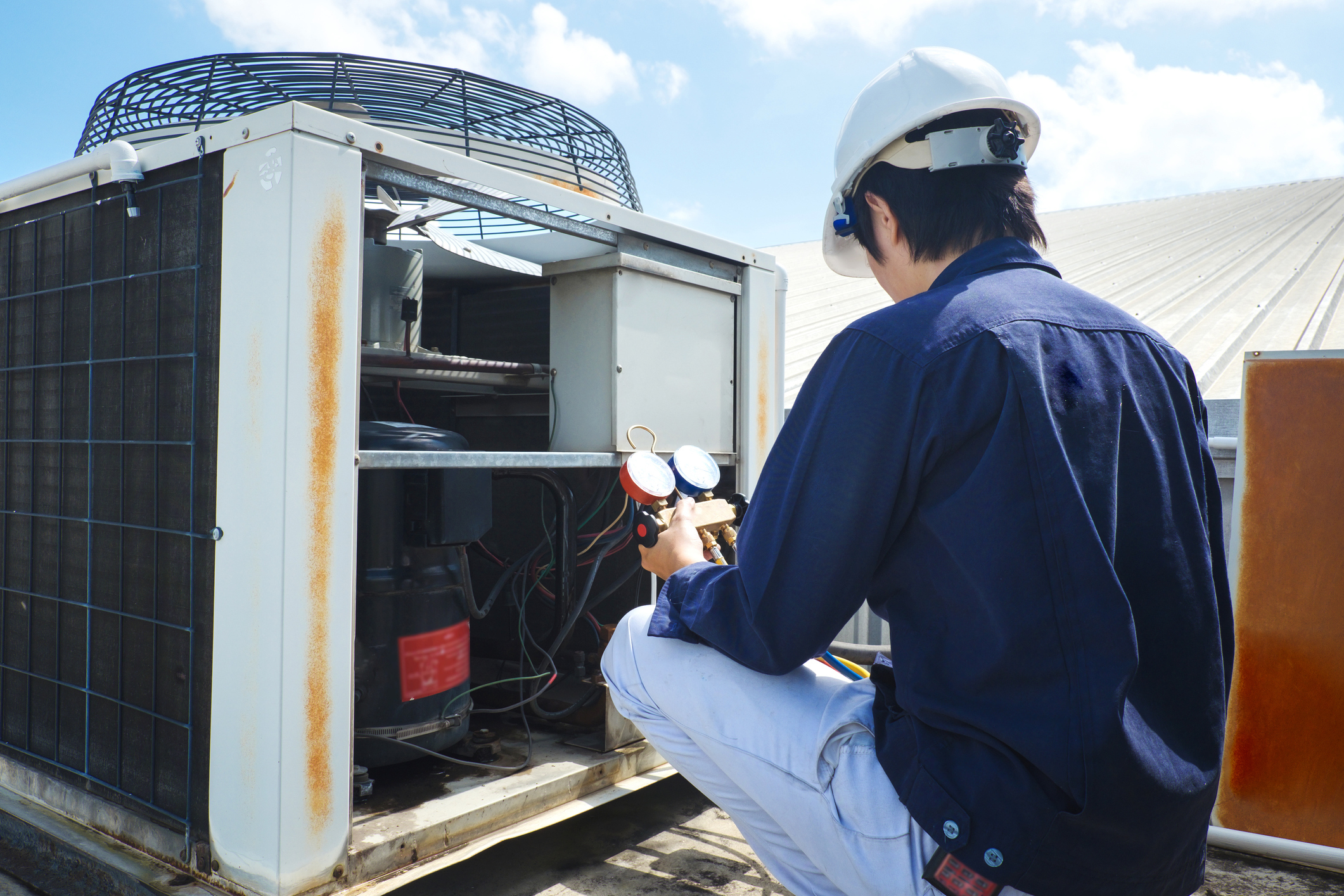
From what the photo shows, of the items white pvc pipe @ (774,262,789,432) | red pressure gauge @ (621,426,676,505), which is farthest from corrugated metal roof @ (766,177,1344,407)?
red pressure gauge @ (621,426,676,505)

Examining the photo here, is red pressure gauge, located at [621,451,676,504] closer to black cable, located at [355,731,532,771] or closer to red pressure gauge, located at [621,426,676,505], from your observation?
red pressure gauge, located at [621,426,676,505]

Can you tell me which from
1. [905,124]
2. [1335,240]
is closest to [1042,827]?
[905,124]

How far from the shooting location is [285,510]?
4.69ft

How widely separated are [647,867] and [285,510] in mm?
1155

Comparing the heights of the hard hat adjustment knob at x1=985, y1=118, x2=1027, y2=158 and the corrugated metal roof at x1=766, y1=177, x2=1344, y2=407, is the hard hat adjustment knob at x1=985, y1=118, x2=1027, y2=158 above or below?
below

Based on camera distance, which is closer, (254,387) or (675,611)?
(675,611)

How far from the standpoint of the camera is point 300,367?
1.43 m

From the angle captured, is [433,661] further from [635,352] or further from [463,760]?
[635,352]

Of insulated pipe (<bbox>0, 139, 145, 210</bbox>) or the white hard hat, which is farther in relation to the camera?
insulated pipe (<bbox>0, 139, 145, 210</bbox>)

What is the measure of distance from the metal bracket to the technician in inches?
35.3

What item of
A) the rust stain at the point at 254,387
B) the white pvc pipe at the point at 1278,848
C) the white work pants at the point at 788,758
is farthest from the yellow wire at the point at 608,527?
the white pvc pipe at the point at 1278,848

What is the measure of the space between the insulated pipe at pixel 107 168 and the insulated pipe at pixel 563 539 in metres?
1.06

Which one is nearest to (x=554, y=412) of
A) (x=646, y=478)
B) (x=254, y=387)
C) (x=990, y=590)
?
(x=646, y=478)

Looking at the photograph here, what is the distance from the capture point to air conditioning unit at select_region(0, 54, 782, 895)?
57.6 inches
